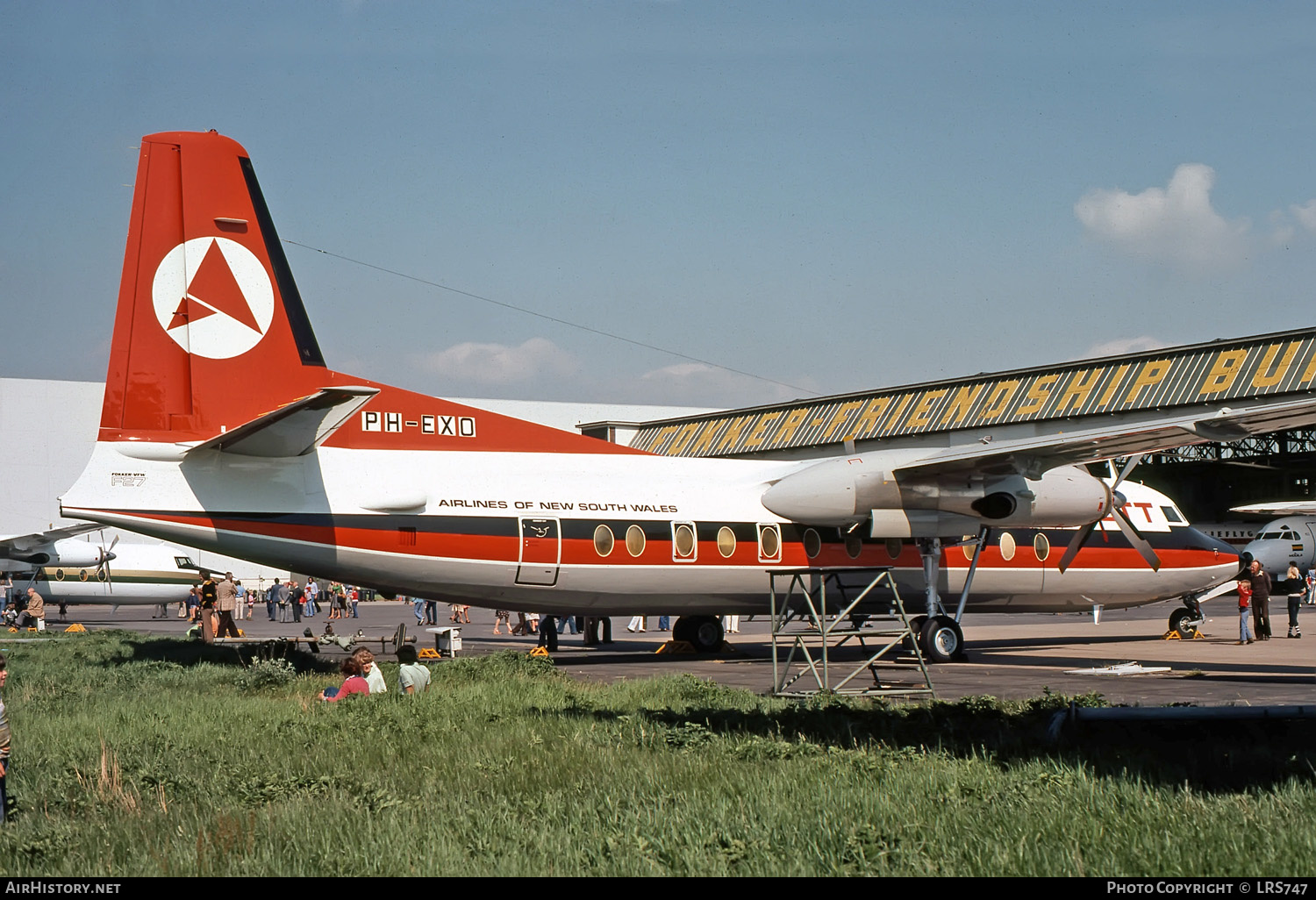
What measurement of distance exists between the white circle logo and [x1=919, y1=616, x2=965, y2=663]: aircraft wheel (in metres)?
13.1

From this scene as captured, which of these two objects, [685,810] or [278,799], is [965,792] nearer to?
[685,810]

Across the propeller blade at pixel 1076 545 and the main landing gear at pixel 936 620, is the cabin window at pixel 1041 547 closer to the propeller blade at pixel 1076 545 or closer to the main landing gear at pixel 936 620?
the propeller blade at pixel 1076 545

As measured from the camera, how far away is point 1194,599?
27703mm

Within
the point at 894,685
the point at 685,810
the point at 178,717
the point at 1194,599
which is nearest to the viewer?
the point at 685,810

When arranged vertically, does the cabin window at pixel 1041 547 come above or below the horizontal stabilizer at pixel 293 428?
below

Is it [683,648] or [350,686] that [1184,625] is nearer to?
[683,648]

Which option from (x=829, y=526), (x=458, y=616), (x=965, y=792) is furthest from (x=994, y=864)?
(x=458, y=616)

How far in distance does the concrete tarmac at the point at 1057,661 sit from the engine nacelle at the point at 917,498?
2.76 m

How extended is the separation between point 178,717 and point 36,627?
3233 cm

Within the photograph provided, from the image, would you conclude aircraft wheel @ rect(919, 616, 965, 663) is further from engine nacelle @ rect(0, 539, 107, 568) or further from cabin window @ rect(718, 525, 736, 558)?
engine nacelle @ rect(0, 539, 107, 568)

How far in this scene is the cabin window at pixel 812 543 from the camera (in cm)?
2308

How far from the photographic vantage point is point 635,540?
2138 centimetres

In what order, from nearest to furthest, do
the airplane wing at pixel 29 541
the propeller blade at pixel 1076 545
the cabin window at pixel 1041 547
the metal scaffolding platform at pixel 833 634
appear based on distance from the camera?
1. the metal scaffolding platform at pixel 833 634
2. the propeller blade at pixel 1076 545
3. the cabin window at pixel 1041 547
4. the airplane wing at pixel 29 541

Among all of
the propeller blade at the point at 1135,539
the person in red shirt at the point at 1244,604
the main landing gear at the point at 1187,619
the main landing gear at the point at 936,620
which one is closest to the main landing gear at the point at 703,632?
the main landing gear at the point at 936,620
